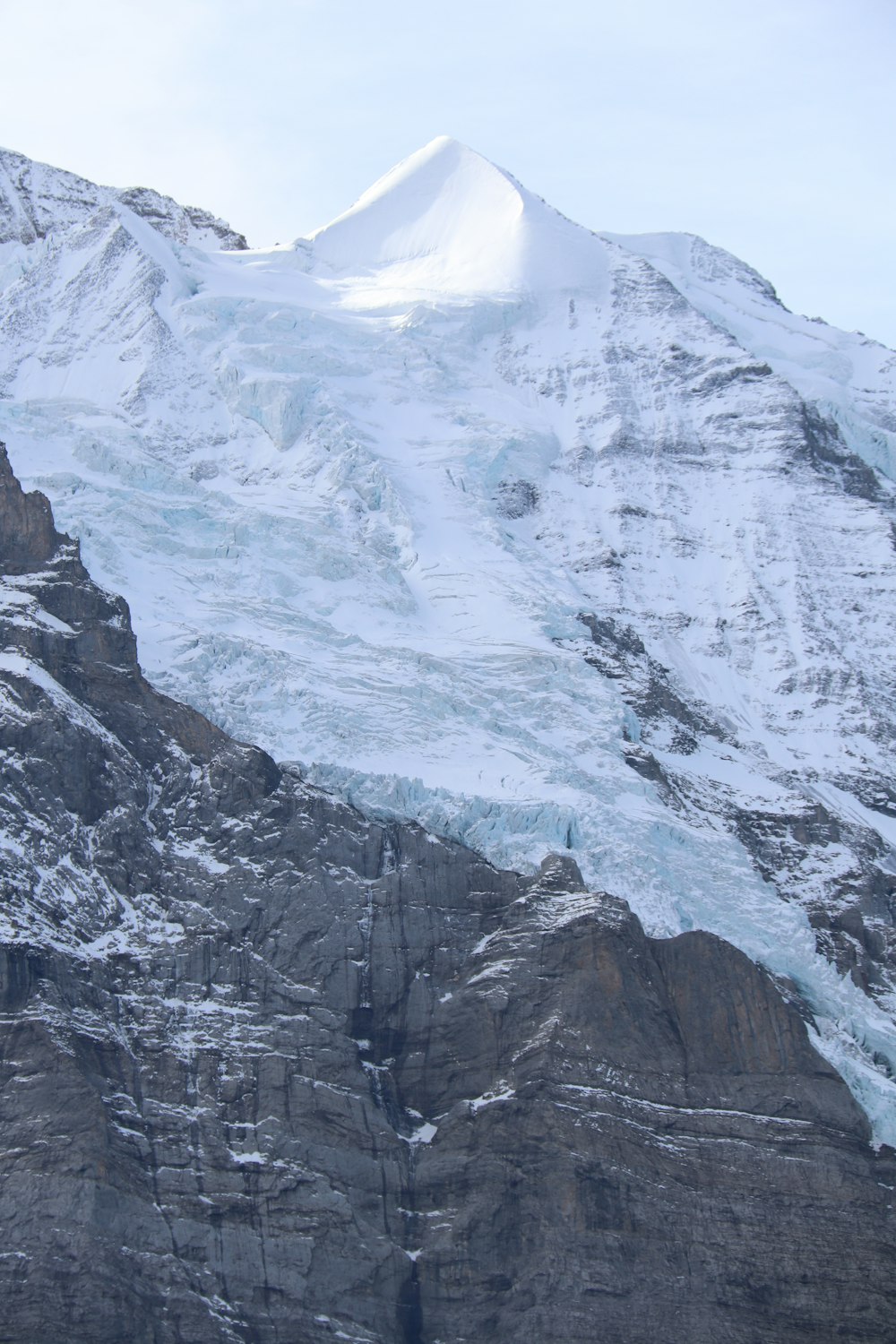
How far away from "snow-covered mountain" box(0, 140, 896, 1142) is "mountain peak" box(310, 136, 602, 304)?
0.38 metres

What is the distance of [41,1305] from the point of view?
9069 centimetres

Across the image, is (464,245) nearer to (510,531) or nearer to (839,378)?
(839,378)

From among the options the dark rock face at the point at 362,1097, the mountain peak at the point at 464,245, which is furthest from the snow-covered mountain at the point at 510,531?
the dark rock face at the point at 362,1097

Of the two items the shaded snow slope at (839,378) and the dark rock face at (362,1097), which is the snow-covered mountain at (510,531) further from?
the dark rock face at (362,1097)

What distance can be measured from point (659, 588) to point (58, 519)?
40.8 meters

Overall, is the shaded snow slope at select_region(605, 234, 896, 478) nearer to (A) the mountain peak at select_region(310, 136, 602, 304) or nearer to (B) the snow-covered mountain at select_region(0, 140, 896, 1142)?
(B) the snow-covered mountain at select_region(0, 140, 896, 1142)

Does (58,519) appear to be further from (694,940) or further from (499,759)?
(694,940)

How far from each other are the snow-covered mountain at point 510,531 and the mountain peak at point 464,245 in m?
0.38

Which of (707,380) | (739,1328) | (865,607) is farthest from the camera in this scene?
(707,380)

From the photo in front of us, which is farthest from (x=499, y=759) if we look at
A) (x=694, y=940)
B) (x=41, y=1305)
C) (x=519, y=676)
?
(x=41, y=1305)

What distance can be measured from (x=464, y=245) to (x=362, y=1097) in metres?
106

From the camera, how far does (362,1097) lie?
102m

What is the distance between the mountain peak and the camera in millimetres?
184000

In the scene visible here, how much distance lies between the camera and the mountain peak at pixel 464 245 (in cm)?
18400
